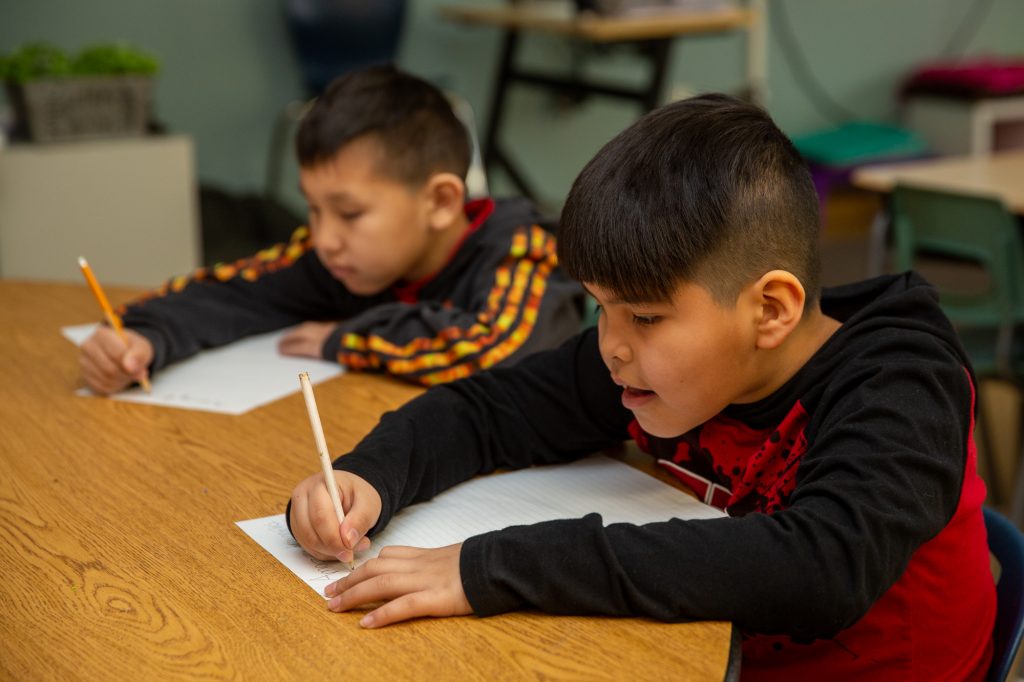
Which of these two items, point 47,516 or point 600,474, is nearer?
point 47,516

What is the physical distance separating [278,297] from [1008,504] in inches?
74.0

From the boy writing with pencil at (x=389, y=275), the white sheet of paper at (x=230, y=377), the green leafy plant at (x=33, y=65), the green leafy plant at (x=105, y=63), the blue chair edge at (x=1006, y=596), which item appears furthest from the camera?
the green leafy plant at (x=105, y=63)

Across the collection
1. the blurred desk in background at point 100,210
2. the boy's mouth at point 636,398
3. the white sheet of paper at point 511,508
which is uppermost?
the boy's mouth at point 636,398

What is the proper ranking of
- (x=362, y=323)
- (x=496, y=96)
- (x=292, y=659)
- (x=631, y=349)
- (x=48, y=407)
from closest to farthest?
1. (x=292, y=659)
2. (x=631, y=349)
3. (x=48, y=407)
4. (x=362, y=323)
5. (x=496, y=96)

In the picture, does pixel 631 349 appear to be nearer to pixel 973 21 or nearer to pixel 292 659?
pixel 292 659

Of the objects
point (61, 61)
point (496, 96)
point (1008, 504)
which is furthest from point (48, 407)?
point (496, 96)

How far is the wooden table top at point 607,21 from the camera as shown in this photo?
12.4ft

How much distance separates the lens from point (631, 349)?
102 cm

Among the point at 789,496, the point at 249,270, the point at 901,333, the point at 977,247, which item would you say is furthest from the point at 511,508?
the point at 977,247

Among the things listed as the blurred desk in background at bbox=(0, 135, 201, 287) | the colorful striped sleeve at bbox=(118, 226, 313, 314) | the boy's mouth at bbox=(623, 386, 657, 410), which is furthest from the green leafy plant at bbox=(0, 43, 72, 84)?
the boy's mouth at bbox=(623, 386, 657, 410)

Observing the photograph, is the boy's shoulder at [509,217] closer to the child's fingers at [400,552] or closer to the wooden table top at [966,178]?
the child's fingers at [400,552]

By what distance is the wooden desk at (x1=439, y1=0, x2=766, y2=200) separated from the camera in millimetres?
3828

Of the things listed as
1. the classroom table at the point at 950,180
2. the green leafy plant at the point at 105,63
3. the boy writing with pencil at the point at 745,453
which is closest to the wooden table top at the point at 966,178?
the classroom table at the point at 950,180

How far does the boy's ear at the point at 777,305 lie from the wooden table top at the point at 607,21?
2871 millimetres
